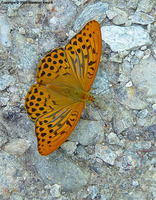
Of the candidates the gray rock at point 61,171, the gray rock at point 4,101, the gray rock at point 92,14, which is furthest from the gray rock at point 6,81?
the gray rock at point 92,14

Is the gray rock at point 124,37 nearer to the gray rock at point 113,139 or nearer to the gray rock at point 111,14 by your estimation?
the gray rock at point 111,14

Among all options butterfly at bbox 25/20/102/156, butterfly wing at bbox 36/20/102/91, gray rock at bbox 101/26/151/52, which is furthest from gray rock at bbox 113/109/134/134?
gray rock at bbox 101/26/151/52

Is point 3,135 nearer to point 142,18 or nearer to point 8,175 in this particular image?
point 8,175

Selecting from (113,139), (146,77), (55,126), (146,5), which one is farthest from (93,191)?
(146,5)

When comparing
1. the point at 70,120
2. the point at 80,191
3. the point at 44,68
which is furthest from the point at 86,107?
the point at 80,191

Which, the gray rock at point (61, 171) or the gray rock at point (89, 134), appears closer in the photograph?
the gray rock at point (61, 171)

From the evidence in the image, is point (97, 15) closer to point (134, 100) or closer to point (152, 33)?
point (152, 33)
